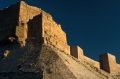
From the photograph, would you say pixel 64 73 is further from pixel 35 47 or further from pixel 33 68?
pixel 35 47

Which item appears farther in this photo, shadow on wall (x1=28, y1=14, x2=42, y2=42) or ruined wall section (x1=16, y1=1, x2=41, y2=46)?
ruined wall section (x1=16, y1=1, x2=41, y2=46)

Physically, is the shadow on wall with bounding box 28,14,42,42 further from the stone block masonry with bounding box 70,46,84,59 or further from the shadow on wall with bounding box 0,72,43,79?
the stone block masonry with bounding box 70,46,84,59

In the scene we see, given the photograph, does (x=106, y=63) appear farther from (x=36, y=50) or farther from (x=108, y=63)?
(x=36, y=50)

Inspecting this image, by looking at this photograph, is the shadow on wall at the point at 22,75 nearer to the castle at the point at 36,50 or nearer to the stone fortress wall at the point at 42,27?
the castle at the point at 36,50

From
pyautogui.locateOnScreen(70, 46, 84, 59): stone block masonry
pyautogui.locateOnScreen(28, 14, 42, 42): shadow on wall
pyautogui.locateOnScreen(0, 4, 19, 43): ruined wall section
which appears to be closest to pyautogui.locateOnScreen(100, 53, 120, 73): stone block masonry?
pyautogui.locateOnScreen(70, 46, 84, 59): stone block masonry

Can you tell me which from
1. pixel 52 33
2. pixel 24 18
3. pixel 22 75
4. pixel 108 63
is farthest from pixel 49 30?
pixel 108 63

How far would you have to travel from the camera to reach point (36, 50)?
23781 mm

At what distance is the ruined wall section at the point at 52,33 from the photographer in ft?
88.2

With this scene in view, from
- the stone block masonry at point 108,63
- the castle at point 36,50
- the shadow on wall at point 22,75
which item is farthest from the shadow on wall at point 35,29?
the stone block masonry at point 108,63

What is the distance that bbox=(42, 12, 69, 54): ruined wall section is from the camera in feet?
88.2

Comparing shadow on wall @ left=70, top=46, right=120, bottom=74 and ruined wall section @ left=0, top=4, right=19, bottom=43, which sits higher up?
ruined wall section @ left=0, top=4, right=19, bottom=43

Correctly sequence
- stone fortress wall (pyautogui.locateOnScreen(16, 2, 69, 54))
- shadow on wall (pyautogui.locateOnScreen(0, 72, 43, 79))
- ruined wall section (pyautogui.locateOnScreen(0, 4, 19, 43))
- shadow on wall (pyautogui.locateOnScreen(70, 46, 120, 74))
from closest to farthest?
1. shadow on wall (pyautogui.locateOnScreen(0, 72, 43, 79))
2. stone fortress wall (pyautogui.locateOnScreen(16, 2, 69, 54))
3. ruined wall section (pyautogui.locateOnScreen(0, 4, 19, 43))
4. shadow on wall (pyautogui.locateOnScreen(70, 46, 120, 74))

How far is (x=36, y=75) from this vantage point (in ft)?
67.9

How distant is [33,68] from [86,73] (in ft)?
14.8
